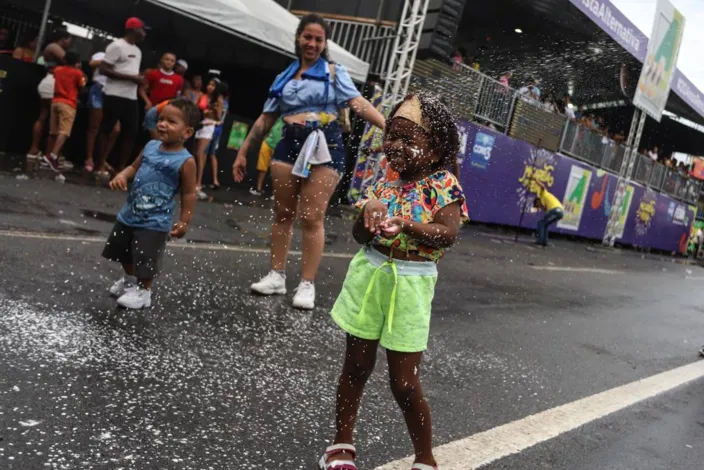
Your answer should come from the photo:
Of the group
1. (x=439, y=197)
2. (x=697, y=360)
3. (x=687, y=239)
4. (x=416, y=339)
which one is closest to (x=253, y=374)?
(x=416, y=339)

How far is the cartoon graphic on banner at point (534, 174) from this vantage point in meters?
17.4

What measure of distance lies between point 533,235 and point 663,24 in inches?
241

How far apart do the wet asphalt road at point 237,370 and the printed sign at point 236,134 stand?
6.38 m

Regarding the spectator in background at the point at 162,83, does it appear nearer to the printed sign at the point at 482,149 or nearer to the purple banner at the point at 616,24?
the printed sign at the point at 482,149

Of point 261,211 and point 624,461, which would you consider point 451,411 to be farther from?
point 261,211

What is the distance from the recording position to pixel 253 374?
3.19m

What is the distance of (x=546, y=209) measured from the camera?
679 inches

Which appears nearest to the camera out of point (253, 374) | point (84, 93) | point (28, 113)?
point (253, 374)

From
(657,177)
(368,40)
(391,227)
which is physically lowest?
(391,227)

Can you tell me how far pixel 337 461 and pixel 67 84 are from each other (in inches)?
317

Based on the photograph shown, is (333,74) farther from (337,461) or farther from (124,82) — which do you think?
(124,82)

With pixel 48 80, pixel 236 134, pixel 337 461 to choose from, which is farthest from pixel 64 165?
pixel 337 461

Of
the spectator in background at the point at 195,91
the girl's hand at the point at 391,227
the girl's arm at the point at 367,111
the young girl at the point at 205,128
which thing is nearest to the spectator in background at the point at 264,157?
the young girl at the point at 205,128

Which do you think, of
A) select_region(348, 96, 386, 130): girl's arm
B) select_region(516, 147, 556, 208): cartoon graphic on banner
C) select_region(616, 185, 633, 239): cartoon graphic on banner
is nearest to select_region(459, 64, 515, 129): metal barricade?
select_region(516, 147, 556, 208): cartoon graphic on banner
